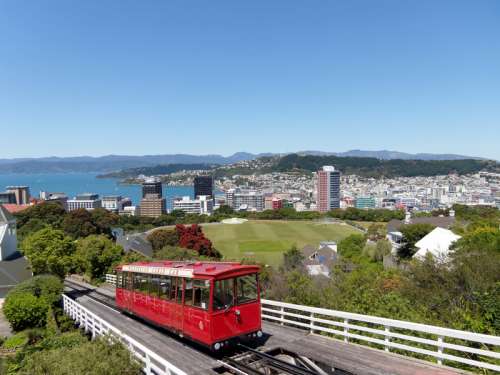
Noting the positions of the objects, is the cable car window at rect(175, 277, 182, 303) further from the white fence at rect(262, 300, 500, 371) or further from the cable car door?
the white fence at rect(262, 300, 500, 371)

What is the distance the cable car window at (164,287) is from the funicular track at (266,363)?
2.51 meters

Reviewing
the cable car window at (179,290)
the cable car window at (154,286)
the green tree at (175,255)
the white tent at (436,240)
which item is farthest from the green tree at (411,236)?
the cable car window at (179,290)

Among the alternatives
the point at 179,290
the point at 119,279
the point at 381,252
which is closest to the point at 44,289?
the point at 119,279

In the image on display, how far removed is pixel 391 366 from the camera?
363 inches

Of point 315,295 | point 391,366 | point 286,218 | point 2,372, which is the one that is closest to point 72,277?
point 2,372

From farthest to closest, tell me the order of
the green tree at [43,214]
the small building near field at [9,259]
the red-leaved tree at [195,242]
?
1. the green tree at [43,214]
2. the red-leaved tree at [195,242]
3. the small building near field at [9,259]

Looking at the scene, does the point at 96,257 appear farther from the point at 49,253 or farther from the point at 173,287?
the point at 173,287

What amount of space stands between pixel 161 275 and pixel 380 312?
6.96m

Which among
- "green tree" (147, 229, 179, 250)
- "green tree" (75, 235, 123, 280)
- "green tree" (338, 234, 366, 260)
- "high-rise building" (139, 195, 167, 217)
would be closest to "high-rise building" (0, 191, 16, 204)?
"high-rise building" (139, 195, 167, 217)

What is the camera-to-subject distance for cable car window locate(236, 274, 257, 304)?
1112 centimetres

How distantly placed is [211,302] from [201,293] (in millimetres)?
503

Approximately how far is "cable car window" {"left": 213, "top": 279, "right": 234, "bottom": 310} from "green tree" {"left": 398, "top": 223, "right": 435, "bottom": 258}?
52976mm

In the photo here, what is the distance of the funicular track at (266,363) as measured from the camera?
9.47 m

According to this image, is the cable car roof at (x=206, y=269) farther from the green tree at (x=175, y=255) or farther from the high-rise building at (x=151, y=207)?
the high-rise building at (x=151, y=207)
